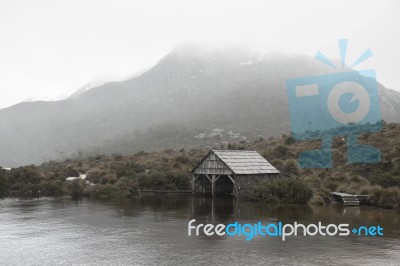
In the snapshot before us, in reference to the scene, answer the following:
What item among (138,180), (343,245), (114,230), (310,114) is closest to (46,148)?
(310,114)

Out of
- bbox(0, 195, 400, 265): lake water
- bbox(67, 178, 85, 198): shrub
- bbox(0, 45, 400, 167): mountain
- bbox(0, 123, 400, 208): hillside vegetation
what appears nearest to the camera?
bbox(0, 195, 400, 265): lake water

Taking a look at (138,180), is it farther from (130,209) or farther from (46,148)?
(46,148)

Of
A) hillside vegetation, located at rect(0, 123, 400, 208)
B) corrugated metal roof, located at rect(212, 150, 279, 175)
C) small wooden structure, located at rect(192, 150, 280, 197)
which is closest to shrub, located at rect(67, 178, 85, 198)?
hillside vegetation, located at rect(0, 123, 400, 208)

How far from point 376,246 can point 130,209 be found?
1567 cm

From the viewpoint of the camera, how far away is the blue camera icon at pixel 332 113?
43.3 meters

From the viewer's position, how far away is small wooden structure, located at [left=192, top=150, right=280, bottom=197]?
31609 mm

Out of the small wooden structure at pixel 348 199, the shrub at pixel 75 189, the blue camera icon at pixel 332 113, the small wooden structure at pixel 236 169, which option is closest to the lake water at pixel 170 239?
the small wooden structure at pixel 348 199

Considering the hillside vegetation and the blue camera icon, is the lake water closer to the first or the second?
the hillside vegetation

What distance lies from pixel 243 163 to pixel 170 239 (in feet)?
53.1

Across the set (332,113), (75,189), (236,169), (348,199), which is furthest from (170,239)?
(332,113)

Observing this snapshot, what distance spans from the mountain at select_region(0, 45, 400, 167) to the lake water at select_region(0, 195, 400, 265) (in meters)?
59.3

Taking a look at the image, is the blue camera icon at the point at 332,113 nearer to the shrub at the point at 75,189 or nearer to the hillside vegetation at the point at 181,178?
the hillside vegetation at the point at 181,178

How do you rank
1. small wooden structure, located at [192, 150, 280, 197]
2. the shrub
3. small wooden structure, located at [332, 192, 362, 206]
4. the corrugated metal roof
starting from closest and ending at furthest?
1. small wooden structure, located at [332, 192, 362, 206]
2. small wooden structure, located at [192, 150, 280, 197]
3. the corrugated metal roof
4. the shrub

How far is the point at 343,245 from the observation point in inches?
672
